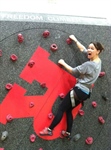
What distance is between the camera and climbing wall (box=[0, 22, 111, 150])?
1.66 metres

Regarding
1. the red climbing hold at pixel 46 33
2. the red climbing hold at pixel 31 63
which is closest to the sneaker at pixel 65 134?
the red climbing hold at pixel 31 63

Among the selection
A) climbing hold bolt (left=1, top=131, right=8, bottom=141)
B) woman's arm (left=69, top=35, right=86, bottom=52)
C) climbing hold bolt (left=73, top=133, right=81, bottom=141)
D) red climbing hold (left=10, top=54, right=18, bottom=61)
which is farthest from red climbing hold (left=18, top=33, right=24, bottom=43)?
climbing hold bolt (left=73, top=133, right=81, bottom=141)

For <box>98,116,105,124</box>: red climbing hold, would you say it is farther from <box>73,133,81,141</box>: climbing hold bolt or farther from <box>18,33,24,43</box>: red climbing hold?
<box>18,33,24,43</box>: red climbing hold

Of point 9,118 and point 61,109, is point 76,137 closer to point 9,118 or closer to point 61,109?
point 61,109

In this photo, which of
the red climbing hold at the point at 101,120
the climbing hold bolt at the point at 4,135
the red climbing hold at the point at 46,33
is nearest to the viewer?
the climbing hold bolt at the point at 4,135

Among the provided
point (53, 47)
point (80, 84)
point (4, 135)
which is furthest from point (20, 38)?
point (4, 135)

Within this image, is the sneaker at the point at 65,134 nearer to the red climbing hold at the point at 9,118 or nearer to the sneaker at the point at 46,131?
the sneaker at the point at 46,131

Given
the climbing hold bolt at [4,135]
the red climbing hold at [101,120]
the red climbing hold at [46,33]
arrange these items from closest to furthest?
the climbing hold bolt at [4,135] < the red climbing hold at [46,33] < the red climbing hold at [101,120]

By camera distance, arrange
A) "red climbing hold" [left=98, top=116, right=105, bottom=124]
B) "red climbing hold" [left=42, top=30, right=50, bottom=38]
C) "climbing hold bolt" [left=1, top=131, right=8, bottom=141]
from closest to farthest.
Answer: "climbing hold bolt" [left=1, top=131, right=8, bottom=141] < "red climbing hold" [left=42, top=30, right=50, bottom=38] < "red climbing hold" [left=98, top=116, right=105, bottom=124]

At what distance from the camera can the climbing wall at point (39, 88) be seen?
5.45ft

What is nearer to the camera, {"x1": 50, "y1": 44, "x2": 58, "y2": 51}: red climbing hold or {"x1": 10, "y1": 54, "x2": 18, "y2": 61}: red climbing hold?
{"x1": 10, "y1": 54, "x2": 18, "y2": 61}: red climbing hold

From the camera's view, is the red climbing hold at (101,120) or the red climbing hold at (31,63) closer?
the red climbing hold at (31,63)

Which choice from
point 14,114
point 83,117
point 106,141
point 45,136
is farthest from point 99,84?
point 14,114

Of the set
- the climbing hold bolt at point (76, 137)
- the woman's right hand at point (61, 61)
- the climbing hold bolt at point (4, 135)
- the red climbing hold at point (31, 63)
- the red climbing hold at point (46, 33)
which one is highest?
the red climbing hold at point (46, 33)
